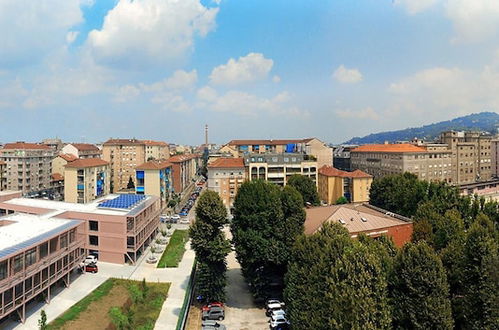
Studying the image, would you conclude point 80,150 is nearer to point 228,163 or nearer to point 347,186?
point 228,163

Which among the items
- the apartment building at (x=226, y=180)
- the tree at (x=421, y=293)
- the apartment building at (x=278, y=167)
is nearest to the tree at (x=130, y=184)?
the apartment building at (x=226, y=180)

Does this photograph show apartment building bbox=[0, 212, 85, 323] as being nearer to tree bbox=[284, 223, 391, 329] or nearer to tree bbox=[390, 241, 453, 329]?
tree bbox=[284, 223, 391, 329]

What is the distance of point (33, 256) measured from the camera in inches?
938

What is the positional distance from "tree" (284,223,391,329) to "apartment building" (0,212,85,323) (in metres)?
16.2

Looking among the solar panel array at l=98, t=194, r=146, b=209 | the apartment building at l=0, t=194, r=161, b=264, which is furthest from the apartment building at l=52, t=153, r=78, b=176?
the solar panel array at l=98, t=194, r=146, b=209

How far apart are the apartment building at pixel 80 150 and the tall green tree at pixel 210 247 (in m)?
73.5

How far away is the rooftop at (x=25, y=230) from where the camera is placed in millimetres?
22734

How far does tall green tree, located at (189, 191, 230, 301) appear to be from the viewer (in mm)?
25344

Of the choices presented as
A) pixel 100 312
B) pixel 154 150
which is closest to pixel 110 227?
pixel 100 312

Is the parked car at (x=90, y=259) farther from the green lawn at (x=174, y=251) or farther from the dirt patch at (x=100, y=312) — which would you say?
the green lawn at (x=174, y=251)

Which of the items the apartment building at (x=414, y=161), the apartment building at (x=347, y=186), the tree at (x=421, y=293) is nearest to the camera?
the tree at (x=421, y=293)

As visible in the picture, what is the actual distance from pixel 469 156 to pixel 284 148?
41596 mm

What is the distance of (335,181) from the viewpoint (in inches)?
2490

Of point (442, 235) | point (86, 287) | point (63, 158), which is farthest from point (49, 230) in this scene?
point (63, 158)
